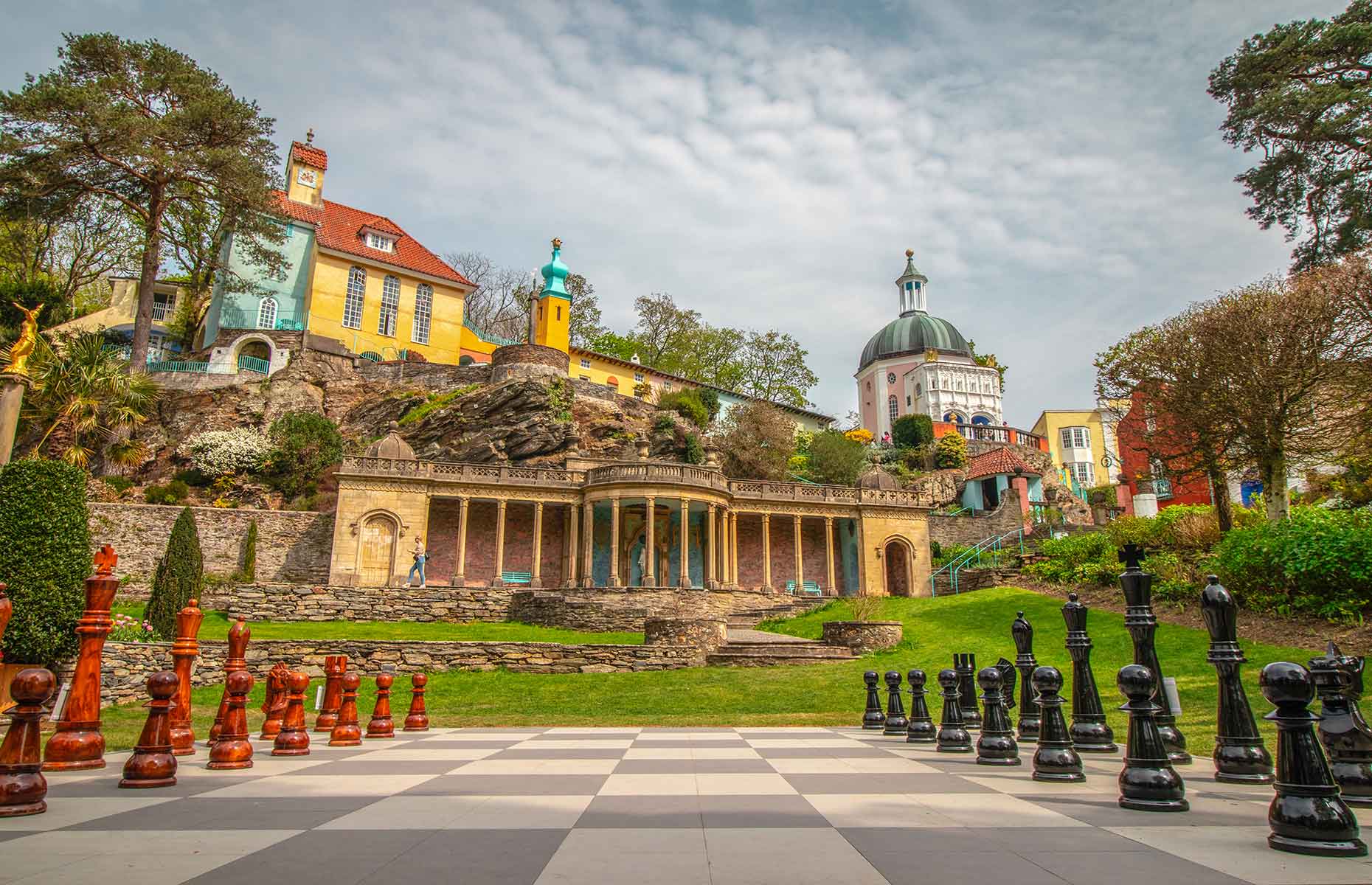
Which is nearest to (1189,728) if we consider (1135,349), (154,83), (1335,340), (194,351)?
(1335,340)

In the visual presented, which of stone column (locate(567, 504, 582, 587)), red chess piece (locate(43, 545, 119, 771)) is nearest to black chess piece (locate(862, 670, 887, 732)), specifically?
red chess piece (locate(43, 545, 119, 771))

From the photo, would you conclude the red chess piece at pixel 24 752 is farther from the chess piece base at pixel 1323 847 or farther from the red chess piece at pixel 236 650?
the chess piece base at pixel 1323 847

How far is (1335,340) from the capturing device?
16266 mm

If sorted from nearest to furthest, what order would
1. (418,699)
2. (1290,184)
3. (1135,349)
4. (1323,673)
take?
(1323,673) → (418,699) → (1290,184) → (1135,349)

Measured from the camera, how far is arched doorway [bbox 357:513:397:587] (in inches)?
1105

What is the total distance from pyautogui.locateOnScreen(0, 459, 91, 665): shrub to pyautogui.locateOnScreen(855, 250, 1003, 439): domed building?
178 feet

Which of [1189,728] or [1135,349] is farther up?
[1135,349]

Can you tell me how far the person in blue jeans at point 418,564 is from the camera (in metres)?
26.3

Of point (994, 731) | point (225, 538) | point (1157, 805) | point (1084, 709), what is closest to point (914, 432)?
point (225, 538)

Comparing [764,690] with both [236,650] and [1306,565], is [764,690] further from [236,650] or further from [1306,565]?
[1306,565]

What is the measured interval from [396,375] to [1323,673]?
134 feet

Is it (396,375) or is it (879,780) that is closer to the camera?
(879,780)

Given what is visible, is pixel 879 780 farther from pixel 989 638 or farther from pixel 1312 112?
pixel 1312 112

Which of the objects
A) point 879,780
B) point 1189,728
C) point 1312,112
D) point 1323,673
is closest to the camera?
point 1323,673
